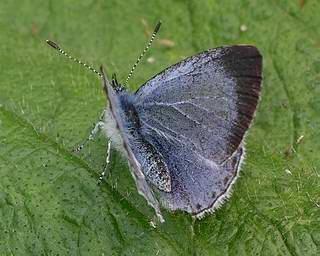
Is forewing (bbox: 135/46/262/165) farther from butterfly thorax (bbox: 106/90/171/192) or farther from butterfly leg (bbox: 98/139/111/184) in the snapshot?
butterfly leg (bbox: 98/139/111/184)

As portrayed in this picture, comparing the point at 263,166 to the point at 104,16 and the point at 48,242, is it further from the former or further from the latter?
the point at 104,16

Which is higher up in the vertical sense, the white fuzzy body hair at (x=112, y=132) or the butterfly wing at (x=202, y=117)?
the butterfly wing at (x=202, y=117)

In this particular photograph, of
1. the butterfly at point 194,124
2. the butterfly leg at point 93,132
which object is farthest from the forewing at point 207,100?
the butterfly leg at point 93,132

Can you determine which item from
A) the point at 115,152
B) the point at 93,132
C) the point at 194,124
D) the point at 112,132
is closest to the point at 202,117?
the point at 194,124

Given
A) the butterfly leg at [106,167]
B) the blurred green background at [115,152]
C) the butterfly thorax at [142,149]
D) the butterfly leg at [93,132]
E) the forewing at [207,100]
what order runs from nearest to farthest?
the forewing at [207,100]
the blurred green background at [115,152]
the butterfly thorax at [142,149]
the butterfly leg at [106,167]
the butterfly leg at [93,132]

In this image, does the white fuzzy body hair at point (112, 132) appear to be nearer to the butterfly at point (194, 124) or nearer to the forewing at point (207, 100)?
the butterfly at point (194, 124)
